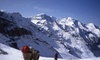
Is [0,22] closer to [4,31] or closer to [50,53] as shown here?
[4,31]

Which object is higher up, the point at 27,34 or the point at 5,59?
the point at 27,34

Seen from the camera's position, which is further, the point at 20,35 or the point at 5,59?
the point at 20,35

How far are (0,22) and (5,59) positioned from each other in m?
138

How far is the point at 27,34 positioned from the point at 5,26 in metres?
25.2

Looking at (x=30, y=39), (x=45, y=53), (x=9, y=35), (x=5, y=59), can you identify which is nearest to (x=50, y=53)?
(x=45, y=53)

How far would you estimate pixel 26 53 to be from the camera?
29.1 ft

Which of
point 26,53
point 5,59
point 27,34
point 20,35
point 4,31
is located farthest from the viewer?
point 27,34

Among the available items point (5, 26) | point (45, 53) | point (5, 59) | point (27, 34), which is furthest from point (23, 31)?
point (5, 59)

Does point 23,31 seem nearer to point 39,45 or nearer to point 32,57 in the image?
point 39,45

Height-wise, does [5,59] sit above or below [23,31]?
below

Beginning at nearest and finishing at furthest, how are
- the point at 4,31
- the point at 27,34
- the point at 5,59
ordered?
1. the point at 5,59
2. the point at 4,31
3. the point at 27,34

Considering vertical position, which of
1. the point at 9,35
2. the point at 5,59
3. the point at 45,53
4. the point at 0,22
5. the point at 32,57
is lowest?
the point at 32,57

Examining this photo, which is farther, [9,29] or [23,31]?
[23,31]

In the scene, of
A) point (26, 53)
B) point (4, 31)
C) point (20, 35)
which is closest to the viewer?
point (26, 53)
